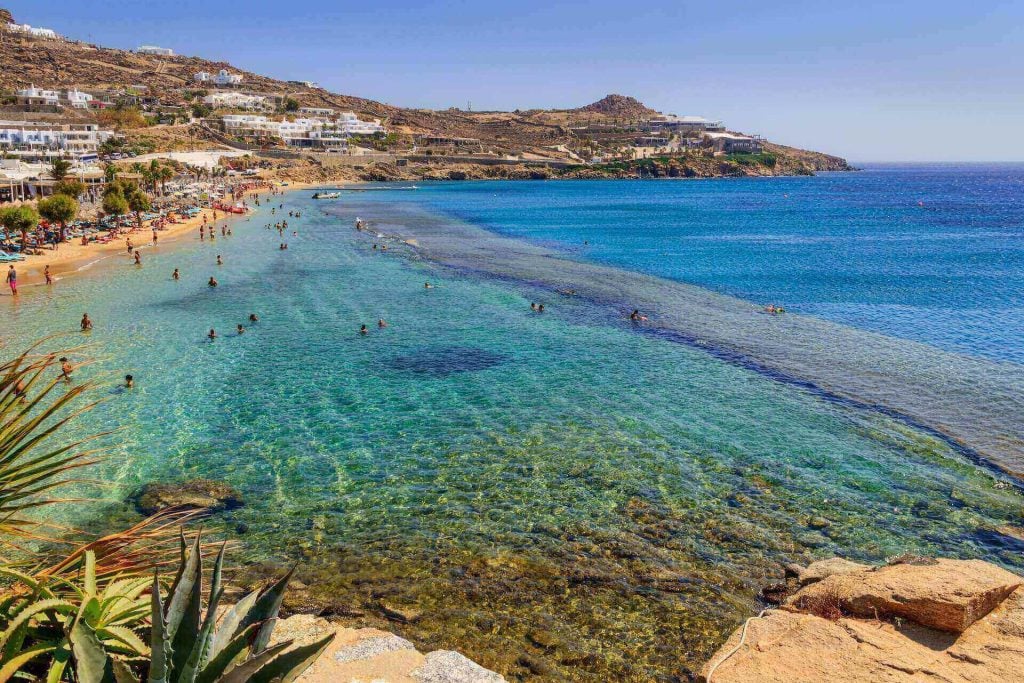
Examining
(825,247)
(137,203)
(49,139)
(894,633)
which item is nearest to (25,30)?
(49,139)

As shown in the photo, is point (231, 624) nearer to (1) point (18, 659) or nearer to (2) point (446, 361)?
(1) point (18, 659)

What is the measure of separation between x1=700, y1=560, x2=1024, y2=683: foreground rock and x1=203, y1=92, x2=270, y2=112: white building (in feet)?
620

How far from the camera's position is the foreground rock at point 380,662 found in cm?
809

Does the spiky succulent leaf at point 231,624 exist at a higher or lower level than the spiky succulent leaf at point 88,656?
lower

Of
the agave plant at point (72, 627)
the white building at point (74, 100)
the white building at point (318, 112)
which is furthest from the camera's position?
the white building at point (318, 112)

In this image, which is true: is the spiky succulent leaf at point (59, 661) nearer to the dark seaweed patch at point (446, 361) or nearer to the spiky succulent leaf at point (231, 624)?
the spiky succulent leaf at point (231, 624)

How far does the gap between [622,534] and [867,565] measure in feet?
13.6

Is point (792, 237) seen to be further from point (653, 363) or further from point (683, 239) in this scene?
point (653, 363)

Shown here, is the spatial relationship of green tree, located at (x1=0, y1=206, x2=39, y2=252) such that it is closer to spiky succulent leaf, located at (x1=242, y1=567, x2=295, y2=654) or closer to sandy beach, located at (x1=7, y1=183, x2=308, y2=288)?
sandy beach, located at (x1=7, y1=183, x2=308, y2=288)

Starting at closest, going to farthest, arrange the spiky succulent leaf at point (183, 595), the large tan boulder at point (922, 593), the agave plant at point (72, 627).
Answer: the agave plant at point (72, 627), the spiky succulent leaf at point (183, 595), the large tan boulder at point (922, 593)

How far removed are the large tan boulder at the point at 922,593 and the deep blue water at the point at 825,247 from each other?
→ 19992mm

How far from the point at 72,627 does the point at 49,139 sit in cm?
10479

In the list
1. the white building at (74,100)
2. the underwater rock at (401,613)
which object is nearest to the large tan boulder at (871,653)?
the underwater rock at (401,613)

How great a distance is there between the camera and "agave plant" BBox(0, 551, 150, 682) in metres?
4.11
